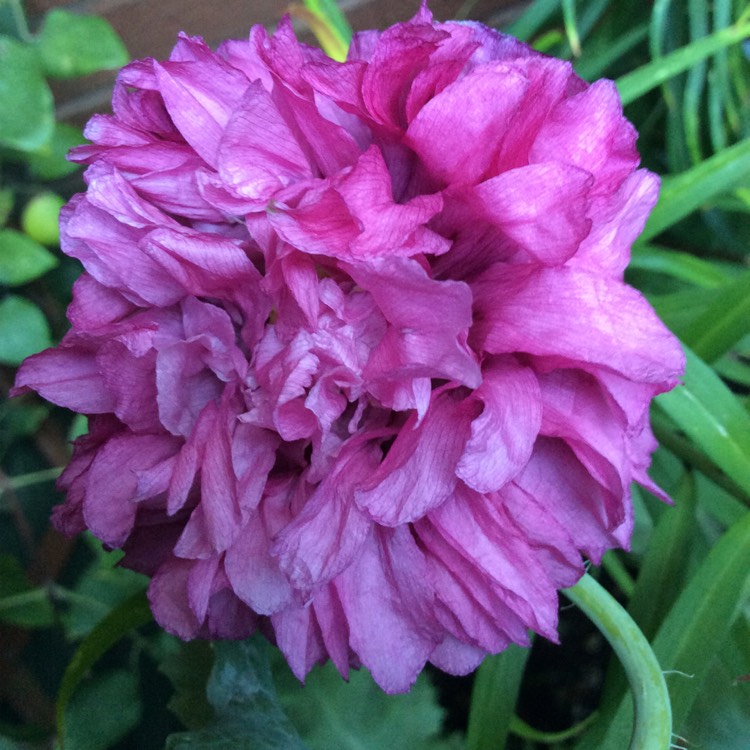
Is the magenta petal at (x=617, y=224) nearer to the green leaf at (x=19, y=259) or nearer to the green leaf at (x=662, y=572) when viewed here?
the green leaf at (x=662, y=572)

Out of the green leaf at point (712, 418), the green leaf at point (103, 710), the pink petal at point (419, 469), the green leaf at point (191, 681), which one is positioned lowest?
the green leaf at point (103, 710)

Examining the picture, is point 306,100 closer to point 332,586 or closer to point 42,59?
point 332,586

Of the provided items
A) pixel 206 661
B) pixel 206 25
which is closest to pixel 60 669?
pixel 206 661

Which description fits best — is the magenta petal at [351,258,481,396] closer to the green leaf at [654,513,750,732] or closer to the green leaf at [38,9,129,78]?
the green leaf at [654,513,750,732]

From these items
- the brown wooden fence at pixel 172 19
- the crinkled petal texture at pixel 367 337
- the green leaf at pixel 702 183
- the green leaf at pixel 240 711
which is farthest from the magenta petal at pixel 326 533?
the brown wooden fence at pixel 172 19

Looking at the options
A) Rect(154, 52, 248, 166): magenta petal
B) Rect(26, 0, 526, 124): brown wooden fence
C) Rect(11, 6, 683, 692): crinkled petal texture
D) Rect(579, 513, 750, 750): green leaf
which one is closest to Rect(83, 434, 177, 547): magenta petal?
Rect(11, 6, 683, 692): crinkled petal texture
